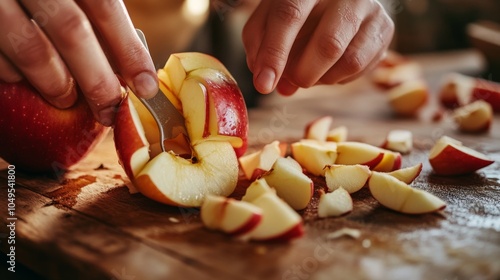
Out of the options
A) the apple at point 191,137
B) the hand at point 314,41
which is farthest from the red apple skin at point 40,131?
the hand at point 314,41

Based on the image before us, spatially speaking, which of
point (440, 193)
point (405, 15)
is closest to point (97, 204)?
point (440, 193)

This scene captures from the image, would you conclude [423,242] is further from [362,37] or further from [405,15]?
[405,15]

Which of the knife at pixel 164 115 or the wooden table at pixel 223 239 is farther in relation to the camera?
the knife at pixel 164 115

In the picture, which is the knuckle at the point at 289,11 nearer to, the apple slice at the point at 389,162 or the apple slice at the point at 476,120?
the apple slice at the point at 389,162

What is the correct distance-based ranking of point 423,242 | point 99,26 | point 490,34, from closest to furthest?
point 423,242
point 99,26
point 490,34

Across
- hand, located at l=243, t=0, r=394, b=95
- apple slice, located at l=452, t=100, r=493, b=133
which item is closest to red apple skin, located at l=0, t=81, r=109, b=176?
hand, located at l=243, t=0, r=394, b=95

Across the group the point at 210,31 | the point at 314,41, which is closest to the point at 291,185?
the point at 314,41

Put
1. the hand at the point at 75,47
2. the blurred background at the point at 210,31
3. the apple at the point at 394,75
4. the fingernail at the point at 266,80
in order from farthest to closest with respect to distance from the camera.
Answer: the apple at the point at 394,75
the blurred background at the point at 210,31
the fingernail at the point at 266,80
the hand at the point at 75,47
